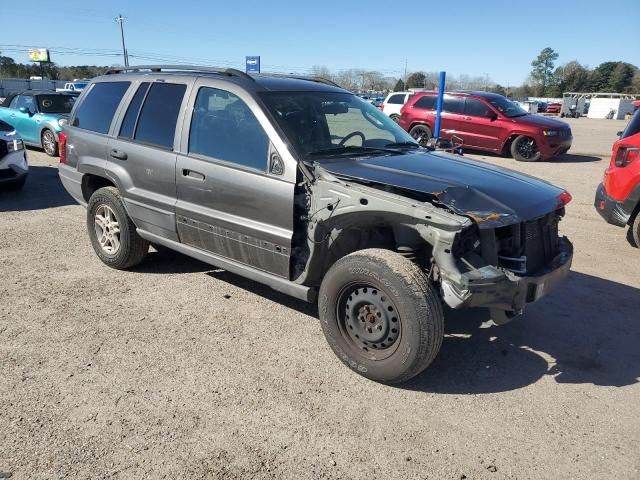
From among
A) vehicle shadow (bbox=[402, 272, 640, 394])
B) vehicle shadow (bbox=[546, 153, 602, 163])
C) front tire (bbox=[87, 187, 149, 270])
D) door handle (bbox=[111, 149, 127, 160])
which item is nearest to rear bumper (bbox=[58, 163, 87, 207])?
front tire (bbox=[87, 187, 149, 270])

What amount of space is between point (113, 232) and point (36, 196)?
4503 mm

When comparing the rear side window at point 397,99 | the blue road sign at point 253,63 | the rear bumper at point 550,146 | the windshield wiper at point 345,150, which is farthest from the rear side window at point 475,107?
the windshield wiper at point 345,150

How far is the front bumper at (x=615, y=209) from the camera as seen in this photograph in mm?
5980

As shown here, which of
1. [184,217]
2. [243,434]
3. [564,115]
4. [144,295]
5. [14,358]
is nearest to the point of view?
[243,434]

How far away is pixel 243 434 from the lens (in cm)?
282

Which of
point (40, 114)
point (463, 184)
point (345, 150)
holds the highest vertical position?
point (345, 150)

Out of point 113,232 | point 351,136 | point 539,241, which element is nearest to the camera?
point 539,241

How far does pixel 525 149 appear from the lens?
1420cm

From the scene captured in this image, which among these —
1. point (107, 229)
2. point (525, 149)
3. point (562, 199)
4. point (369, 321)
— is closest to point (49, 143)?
point (107, 229)

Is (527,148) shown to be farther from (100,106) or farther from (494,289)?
(494,289)

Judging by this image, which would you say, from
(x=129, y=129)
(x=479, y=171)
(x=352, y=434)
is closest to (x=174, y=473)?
(x=352, y=434)

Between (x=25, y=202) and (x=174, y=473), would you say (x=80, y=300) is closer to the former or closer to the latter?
(x=174, y=473)

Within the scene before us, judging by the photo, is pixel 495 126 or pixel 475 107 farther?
pixel 475 107

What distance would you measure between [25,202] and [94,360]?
576cm
